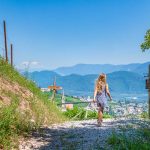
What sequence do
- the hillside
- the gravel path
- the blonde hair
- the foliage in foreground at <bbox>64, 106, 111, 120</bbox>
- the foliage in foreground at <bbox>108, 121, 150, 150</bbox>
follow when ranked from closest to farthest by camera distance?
the foliage in foreground at <bbox>108, 121, 150, 150</bbox> → the gravel path → the hillside → the blonde hair → the foliage in foreground at <bbox>64, 106, 111, 120</bbox>

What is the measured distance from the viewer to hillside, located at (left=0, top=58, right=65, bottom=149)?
13266mm

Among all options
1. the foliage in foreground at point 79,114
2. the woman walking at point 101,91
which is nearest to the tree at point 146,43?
the woman walking at point 101,91

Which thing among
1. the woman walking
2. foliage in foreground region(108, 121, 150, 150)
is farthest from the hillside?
foliage in foreground region(108, 121, 150, 150)

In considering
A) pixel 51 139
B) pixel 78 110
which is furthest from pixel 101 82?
pixel 78 110

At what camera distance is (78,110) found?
29875 mm

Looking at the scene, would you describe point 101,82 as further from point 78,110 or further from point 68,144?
point 78,110

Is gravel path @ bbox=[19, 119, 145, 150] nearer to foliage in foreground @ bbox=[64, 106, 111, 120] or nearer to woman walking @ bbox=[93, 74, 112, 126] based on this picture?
woman walking @ bbox=[93, 74, 112, 126]

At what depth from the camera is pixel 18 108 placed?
1742 centimetres

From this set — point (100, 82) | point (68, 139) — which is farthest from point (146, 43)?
point (68, 139)

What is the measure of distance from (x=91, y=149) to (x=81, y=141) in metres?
1.35

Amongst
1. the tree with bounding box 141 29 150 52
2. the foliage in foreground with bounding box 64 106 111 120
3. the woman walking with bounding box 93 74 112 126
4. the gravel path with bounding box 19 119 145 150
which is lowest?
the gravel path with bounding box 19 119 145 150

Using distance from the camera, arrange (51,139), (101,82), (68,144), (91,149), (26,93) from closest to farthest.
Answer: (91,149)
(68,144)
(51,139)
(101,82)
(26,93)

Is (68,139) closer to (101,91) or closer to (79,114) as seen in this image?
(101,91)

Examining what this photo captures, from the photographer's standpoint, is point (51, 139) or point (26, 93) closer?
point (51, 139)
